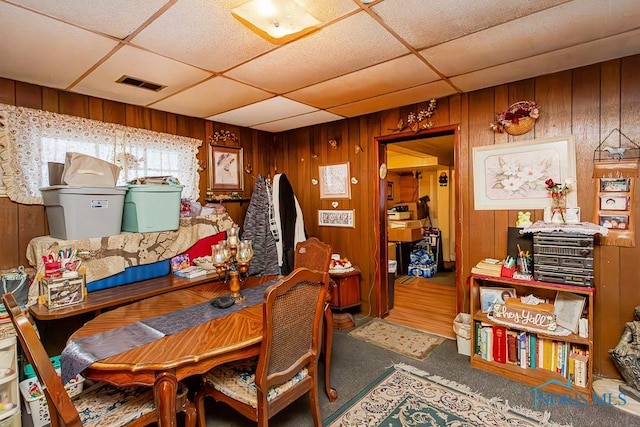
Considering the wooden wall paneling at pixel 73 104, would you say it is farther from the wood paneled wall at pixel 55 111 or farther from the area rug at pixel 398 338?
the area rug at pixel 398 338

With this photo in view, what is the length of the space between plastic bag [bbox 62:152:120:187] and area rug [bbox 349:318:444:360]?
257 cm

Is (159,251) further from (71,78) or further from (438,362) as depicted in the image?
(438,362)

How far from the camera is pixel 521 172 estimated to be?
2.64 metres

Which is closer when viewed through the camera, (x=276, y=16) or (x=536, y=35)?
(x=276, y=16)

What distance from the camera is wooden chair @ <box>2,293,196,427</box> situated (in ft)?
3.51

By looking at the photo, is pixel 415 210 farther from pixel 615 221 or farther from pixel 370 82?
pixel 370 82

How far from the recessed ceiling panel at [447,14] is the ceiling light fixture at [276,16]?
360 mm

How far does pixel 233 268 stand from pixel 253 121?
2.05m

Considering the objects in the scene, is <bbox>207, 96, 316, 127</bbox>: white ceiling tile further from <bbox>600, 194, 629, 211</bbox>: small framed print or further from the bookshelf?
<bbox>600, 194, 629, 211</bbox>: small framed print

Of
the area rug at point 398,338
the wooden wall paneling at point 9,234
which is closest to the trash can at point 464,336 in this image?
the area rug at point 398,338

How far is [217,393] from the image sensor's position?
1.67m

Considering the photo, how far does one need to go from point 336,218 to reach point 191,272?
1.77 metres

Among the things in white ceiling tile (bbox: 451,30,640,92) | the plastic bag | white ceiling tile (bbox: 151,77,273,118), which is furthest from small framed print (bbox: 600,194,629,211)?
the plastic bag

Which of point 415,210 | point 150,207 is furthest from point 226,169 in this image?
point 415,210
